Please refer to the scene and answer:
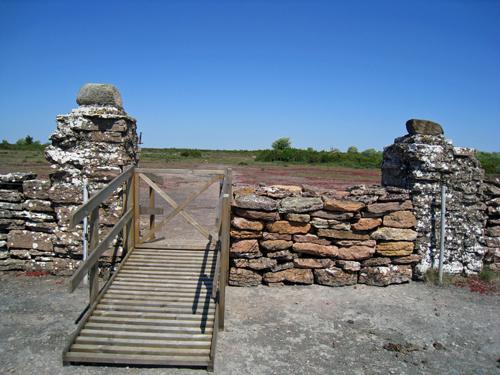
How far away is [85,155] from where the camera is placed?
20.5 feet

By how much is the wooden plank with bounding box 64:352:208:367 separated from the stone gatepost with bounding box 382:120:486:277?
180 inches

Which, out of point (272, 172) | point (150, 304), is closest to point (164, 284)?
point (150, 304)

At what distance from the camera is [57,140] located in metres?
6.26

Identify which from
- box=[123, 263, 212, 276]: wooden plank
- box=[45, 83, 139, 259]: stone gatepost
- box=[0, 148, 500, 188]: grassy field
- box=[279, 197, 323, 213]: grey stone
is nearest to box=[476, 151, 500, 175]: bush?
box=[0, 148, 500, 188]: grassy field

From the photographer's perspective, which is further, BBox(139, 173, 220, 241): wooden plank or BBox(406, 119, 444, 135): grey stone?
BBox(406, 119, 444, 135): grey stone

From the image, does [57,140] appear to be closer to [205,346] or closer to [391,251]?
[205,346]

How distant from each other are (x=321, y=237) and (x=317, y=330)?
72.9 inches

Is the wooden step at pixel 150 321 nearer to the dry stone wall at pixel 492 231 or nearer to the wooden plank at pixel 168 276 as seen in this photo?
the wooden plank at pixel 168 276

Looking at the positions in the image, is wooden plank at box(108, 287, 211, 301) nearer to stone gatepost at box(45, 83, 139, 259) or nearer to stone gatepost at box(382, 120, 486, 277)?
stone gatepost at box(45, 83, 139, 259)

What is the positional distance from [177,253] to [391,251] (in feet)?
11.9

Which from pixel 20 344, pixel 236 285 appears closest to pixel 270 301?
pixel 236 285

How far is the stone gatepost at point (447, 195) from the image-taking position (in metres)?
6.83

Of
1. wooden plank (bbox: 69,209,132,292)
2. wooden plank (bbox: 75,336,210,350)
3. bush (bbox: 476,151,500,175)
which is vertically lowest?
wooden plank (bbox: 75,336,210,350)

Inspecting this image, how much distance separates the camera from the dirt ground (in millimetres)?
4172
